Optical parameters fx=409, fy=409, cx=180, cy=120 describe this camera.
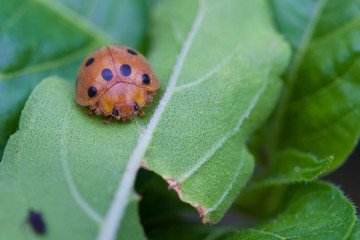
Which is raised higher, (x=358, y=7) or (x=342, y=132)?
(x=358, y=7)

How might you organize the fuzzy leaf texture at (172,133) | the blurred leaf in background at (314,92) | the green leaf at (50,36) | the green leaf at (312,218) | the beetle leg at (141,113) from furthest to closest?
1. the blurred leaf in background at (314,92)
2. the green leaf at (50,36)
3. the beetle leg at (141,113)
4. the green leaf at (312,218)
5. the fuzzy leaf texture at (172,133)

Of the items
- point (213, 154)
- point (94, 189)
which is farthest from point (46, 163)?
point (213, 154)

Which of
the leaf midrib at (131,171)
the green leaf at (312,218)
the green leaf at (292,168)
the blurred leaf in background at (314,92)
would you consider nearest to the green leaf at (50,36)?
the leaf midrib at (131,171)

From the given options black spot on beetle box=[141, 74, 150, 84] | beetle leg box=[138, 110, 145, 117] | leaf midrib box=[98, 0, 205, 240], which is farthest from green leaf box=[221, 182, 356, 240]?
black spot on beetle box=[141, 74, 150, 84]

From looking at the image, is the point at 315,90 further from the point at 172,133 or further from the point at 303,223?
the point at 172,133

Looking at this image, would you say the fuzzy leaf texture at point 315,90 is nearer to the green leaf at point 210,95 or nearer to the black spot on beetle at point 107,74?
the green leaf at point 210,95

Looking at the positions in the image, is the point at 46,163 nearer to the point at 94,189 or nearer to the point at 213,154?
the point at 94,189
